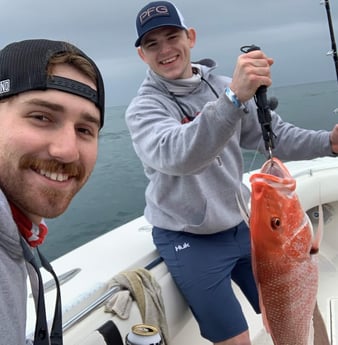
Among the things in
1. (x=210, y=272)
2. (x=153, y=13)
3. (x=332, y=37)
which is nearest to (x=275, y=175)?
(x=210, y=272)

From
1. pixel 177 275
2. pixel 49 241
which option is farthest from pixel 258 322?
pixel 49 241

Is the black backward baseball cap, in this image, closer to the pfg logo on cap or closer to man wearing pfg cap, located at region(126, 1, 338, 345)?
man wearing pfg cap, located at region(126, 1, 338, 345)

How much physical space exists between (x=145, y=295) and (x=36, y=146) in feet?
5.16

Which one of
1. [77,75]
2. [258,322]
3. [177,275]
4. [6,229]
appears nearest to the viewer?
[6,229]

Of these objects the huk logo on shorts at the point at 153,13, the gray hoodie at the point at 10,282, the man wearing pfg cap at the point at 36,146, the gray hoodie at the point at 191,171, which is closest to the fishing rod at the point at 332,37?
the gray hoodie at the point at 191,171

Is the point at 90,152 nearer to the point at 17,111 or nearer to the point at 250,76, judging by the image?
the point at 17,111

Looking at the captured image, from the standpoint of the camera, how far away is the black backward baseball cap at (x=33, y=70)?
1373mm

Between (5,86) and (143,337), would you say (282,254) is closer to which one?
(143,337)

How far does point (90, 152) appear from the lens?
1525mm

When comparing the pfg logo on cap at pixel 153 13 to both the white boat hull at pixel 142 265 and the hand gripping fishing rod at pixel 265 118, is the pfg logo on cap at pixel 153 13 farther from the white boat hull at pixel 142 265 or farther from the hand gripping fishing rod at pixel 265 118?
the white boat hull at pixel 142 265

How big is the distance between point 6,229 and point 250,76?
1.10m

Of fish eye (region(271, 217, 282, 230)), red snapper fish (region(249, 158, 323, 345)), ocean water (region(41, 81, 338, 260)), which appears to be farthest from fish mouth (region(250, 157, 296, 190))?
ocean water (region(41, 81, 338, 260))

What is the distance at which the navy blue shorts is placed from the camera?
2.64m

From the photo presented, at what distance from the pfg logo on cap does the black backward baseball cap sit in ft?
4.21
